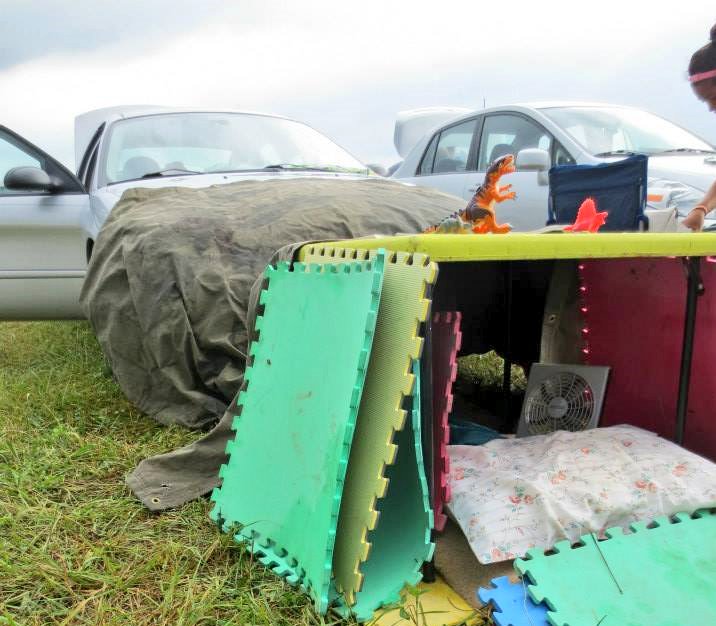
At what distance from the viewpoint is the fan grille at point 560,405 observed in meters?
2.80

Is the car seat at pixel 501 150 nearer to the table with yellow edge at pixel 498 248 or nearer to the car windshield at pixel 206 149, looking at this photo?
the car windshield at pixel 206 149

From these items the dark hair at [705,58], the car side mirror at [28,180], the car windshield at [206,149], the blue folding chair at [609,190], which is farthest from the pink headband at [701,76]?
the car side mirror at [28,180]

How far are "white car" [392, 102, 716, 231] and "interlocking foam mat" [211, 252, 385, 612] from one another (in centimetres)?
299

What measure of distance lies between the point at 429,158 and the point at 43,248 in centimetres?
376

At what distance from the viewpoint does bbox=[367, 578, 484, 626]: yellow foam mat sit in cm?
161

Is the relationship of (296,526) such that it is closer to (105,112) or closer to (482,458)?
(482,458)

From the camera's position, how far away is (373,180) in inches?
165

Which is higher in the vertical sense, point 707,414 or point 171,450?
point 707,414

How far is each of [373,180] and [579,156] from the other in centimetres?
183

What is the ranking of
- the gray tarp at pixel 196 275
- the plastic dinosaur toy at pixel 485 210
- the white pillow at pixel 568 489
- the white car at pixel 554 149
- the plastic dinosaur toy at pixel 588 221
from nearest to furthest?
the white pillow at pixel 568 489
the plastic dinosaur toy at pixel 485 210
the plastic dinosaur toy at pixel 588 221
the gray tarp at pixel 196 275
the white car at pixel 554 149

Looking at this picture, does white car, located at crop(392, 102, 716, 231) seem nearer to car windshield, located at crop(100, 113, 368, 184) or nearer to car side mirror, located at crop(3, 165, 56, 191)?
car windshield, located at crop(100, 113, 368, 184)

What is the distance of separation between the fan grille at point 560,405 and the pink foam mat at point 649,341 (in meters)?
0.14

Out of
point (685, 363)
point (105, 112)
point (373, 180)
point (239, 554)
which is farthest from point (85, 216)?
point (685, 363)

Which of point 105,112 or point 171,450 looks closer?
point 171,450
